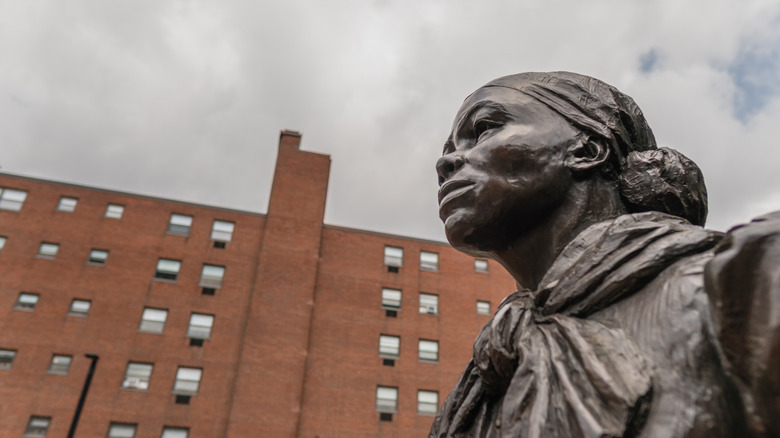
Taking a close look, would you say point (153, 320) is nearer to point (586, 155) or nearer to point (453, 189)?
point (453, 189)

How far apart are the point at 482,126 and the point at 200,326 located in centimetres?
2838

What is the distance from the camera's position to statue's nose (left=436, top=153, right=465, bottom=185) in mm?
2344

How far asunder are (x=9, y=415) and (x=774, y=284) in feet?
101

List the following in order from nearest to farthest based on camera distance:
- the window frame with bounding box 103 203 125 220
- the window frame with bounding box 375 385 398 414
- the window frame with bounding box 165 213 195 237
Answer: the window frame with bounding box 375 385 398 414 → the window frame with bounding box 103 203 125 220 → the window frame with bounding box 165 213 195 237

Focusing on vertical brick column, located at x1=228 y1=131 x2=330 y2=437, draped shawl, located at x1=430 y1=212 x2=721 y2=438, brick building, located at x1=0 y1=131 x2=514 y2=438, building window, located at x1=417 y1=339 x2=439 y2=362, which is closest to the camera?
draped shawl, located at x1=430 y1=212 x2=721 y2=438

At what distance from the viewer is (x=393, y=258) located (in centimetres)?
3253

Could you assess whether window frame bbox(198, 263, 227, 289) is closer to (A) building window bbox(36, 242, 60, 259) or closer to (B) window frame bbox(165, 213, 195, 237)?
(B) window frame bbox(165, 213, 195, 237)

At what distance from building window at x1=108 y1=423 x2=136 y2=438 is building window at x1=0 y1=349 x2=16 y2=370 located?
5.75 metres

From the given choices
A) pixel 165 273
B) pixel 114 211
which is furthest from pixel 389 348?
pixel 114 211

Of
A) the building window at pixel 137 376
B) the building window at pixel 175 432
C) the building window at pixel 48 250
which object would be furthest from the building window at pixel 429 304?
the building window at pixel 48 250

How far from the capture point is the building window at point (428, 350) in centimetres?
2980

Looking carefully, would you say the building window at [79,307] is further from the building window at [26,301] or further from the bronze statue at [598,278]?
the bronze statue at [598,278]

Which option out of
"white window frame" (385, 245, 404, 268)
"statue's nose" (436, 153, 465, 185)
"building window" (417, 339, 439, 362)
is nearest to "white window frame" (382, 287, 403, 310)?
"white window frame" (385, 245, 404, 268)

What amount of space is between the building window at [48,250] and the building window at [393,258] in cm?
1787
